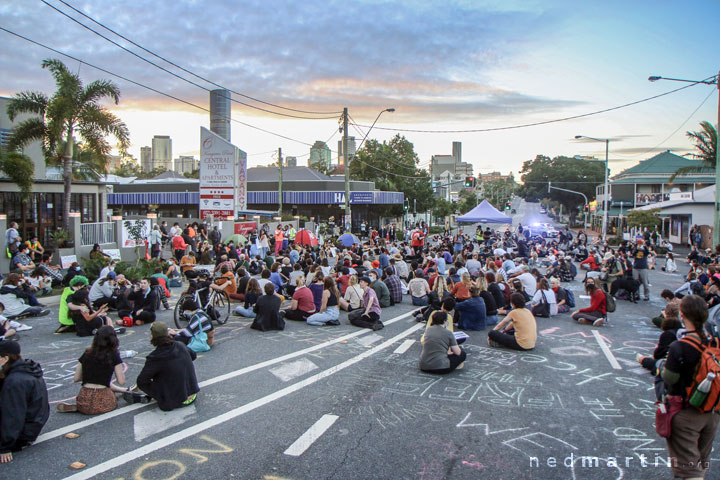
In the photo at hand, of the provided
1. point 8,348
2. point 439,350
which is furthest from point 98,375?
point 439,350

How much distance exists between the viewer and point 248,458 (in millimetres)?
5336

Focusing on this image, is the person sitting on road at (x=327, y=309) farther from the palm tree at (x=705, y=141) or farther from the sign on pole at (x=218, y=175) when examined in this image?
the palm tree at (x=705, y=141)

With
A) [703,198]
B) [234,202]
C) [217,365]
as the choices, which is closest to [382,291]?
[217,365]

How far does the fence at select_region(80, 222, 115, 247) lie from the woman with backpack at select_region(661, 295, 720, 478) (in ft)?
72.8

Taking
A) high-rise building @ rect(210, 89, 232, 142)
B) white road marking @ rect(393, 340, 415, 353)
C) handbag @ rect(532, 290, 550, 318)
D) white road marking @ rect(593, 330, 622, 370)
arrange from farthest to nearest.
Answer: high-rise building @ rect(210, 89, 232, 142) → handbag @ rect(532, 290, 550, 318) → white road marking @ rect(393, 340, 415, 353) → white road marking @ rect(593, 330, 622, 370)

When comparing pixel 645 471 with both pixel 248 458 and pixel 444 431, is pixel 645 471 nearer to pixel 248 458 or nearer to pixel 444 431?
pixel 444 431

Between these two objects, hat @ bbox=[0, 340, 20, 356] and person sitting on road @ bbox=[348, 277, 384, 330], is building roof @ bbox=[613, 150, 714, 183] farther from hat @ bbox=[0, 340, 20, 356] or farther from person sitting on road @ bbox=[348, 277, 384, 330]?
hat @ bbox=[0, 340, 20, 356]

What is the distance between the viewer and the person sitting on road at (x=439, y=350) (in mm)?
8164

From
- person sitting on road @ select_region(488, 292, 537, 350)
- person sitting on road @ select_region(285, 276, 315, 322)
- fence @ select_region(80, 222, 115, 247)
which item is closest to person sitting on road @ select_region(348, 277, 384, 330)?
person sitting on road @ select_region(285, 276, 315, 322)

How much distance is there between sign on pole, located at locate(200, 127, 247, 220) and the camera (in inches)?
1012

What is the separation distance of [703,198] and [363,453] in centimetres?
4183

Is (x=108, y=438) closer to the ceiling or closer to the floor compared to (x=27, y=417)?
closer to the floor

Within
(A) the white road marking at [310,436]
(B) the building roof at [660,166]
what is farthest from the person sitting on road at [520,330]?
(B) the building roof at [660,166]

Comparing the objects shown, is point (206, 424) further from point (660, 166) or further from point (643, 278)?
point (660, 166)
